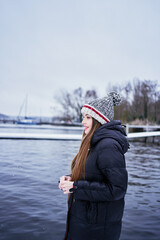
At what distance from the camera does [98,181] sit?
1.73 metres

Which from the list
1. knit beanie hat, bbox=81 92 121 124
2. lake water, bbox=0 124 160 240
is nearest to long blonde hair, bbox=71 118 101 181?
knit beanie hat, bbox=81 92 121 124

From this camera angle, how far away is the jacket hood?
1740 mm

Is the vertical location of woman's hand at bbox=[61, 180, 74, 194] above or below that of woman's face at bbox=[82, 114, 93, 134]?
below

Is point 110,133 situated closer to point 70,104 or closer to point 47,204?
point 47,204

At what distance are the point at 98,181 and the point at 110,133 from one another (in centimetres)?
35

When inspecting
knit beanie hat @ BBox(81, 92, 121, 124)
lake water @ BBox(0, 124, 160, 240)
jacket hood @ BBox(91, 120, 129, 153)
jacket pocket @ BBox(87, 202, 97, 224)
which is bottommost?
lake water @ BBox(0, 124, 160, 240)

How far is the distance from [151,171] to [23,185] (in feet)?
13.1

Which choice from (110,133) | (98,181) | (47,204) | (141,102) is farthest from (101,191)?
(141,102)

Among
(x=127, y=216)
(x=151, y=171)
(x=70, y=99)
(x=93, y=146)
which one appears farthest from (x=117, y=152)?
(x=70, y=99)

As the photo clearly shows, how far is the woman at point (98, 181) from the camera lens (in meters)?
1.65

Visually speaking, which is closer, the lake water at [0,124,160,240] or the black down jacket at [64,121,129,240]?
the black down jacket at [64,121,129,240]

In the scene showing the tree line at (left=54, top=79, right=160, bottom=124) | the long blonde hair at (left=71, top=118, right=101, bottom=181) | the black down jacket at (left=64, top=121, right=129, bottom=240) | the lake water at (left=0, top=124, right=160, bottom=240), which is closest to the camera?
the black down jacket at (left=64, top=121, right=129, bottom=240)

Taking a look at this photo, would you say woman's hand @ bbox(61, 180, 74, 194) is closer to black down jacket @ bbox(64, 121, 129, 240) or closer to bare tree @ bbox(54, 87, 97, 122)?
black down jacket @ bbox(64, 121, 129, 240)

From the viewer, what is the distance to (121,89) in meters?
52.0
